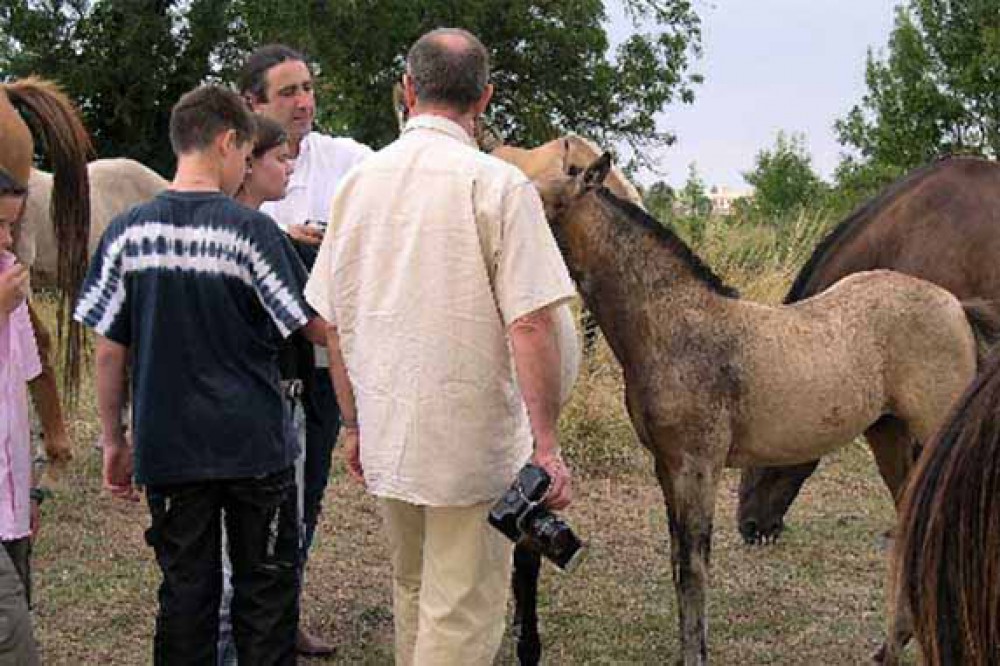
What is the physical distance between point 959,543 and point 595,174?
9.40 ft

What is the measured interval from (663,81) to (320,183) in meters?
16.2

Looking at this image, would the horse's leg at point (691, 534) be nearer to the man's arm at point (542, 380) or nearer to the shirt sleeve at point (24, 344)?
the man's arm at point (542, 380)

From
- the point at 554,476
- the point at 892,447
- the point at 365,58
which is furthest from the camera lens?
the point at 365,58

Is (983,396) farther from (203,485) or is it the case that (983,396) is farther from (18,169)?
(18,169)

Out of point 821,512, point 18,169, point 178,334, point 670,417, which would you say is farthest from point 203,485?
point 821,512

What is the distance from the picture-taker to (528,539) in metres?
2.71

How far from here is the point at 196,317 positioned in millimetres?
2996

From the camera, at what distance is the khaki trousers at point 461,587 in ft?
9.49

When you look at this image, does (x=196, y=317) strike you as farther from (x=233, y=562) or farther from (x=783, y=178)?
(x=783, y=178)

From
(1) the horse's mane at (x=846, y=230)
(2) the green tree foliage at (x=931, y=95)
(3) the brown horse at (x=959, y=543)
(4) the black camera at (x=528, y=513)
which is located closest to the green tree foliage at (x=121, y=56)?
(2) the green tree foliage at (x=931, y=95)

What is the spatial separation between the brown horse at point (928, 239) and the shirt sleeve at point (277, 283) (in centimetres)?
288

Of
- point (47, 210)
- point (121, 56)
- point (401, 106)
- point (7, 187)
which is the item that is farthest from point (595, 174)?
point (121, 56)

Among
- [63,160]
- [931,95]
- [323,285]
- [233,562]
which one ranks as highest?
[931,95]

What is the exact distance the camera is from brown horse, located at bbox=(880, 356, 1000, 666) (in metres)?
1.03
